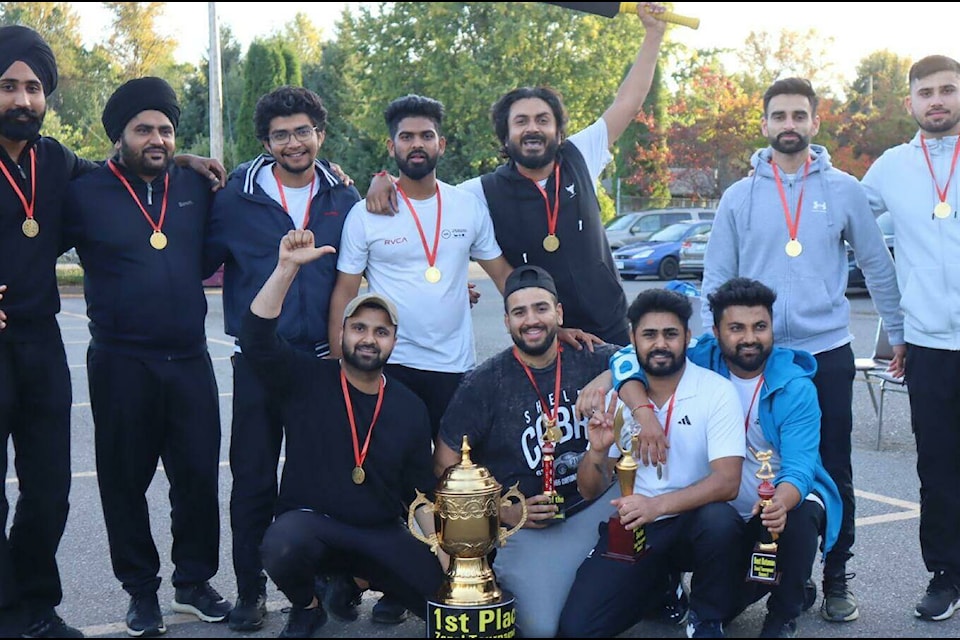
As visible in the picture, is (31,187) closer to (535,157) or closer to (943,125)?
(535,157)

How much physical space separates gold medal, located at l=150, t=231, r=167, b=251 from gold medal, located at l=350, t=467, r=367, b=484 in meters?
1.35

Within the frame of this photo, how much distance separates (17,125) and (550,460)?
2741 mm

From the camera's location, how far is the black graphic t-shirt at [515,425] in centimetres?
504

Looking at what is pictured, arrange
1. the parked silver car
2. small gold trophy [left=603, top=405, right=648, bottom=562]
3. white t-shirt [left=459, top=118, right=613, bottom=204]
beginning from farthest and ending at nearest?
the parked silver car → white t-shirt [left=459, top=118, right=613, bottom=204] → small gold trophy [left=603, top=405, right=648, bottom=562]

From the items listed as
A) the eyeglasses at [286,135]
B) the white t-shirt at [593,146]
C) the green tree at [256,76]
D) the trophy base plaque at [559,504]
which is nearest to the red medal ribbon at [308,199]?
the eyeglasses at [286,135]

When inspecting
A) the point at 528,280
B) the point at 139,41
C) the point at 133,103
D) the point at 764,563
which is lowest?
the point at 764,563

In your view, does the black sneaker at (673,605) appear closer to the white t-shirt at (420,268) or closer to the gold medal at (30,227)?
the white t-shirt at (420,268)

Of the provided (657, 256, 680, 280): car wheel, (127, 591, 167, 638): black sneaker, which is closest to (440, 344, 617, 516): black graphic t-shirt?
(127, 591, 167, 638): black sneaker

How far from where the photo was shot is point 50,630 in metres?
4.67

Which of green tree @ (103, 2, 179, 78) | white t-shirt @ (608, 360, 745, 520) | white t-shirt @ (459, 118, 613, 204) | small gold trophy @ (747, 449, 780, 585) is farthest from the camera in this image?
green tree @ (103, 2, 179, 78)

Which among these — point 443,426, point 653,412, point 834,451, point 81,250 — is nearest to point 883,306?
point 834,451

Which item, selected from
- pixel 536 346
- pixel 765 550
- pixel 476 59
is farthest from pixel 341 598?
pixel 476 59

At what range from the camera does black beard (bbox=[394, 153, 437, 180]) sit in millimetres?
5230

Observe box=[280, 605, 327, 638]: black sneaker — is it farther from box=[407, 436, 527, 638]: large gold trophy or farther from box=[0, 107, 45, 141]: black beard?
box=[0, 107, 45, 141]: black beard
